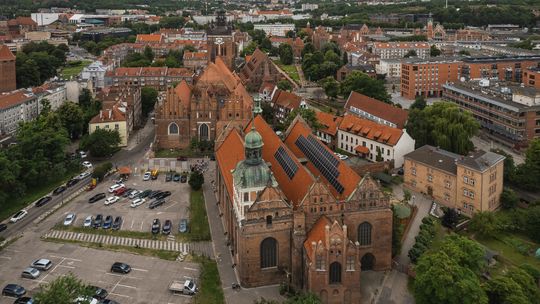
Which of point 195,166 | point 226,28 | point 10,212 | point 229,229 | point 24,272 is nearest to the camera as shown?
point 24,272

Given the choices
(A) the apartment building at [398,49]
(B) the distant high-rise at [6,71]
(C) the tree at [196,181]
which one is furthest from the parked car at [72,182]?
(A) the apartment building at [398,49]

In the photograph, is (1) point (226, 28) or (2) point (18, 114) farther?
(1) point (226, 28)

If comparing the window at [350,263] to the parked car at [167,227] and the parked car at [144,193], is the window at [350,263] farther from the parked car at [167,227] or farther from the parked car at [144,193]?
the parked car at [144,193]

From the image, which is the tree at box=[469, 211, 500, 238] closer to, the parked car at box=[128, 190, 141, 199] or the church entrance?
the church entrance

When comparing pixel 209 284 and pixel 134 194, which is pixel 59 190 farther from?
pixel 209 284

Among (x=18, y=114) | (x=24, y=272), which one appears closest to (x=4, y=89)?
(x=18, y=114)

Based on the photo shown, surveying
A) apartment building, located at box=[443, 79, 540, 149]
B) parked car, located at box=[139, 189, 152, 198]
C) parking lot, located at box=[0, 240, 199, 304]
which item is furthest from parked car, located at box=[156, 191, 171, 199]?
apartment building, located at box=[443, 79, 540, 149]

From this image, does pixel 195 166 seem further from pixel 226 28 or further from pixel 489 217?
pixel 226 28
